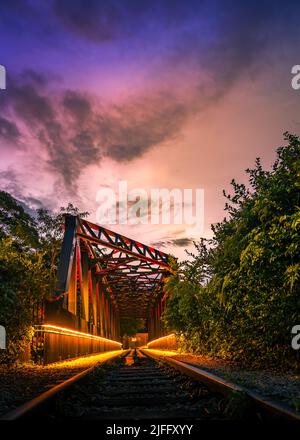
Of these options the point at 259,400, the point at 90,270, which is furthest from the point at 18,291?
the point at 90,270

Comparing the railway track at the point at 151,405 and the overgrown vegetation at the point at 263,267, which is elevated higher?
the overgrown vegetation at the point at 263,267

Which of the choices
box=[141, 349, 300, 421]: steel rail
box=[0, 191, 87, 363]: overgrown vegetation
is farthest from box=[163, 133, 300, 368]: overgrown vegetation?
box=[0, 191, 87, 363]: overgrown vegetation

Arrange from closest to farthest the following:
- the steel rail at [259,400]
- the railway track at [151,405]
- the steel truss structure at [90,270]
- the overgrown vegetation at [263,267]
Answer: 1. the steel rail at [259,400]
2. the railway track at [151,405]
3. the overgrown vegetation at [263,267]
4. the steel truss structure at [90,270]

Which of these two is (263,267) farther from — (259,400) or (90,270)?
(90,270)

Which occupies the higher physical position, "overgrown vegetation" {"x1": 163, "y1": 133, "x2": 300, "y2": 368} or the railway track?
"overgrown vegetation" {"x1": 163, "y1": 133, "x2": 300, "y2": 368}

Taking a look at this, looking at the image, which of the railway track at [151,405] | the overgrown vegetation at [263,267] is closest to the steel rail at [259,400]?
the railway track at [151,405]

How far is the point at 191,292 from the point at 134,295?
4857cm

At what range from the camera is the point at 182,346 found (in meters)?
18.5

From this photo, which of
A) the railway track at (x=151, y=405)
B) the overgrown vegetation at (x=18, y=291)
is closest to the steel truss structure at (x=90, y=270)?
the overgrown vegetation at (x=18, y=291)

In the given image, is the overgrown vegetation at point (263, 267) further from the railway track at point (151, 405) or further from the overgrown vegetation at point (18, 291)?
the overgrown vegetation at point (18, 291)

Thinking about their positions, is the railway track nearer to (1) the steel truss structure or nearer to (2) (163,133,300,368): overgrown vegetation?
(2) (163,133,300,368): overgrown vegetation

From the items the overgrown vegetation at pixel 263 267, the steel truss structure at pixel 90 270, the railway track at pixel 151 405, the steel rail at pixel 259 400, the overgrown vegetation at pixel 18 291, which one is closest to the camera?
the steel rail at pixel 259 400

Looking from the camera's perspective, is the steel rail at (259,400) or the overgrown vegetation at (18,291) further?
the overgrown vegetation at (18,291)
